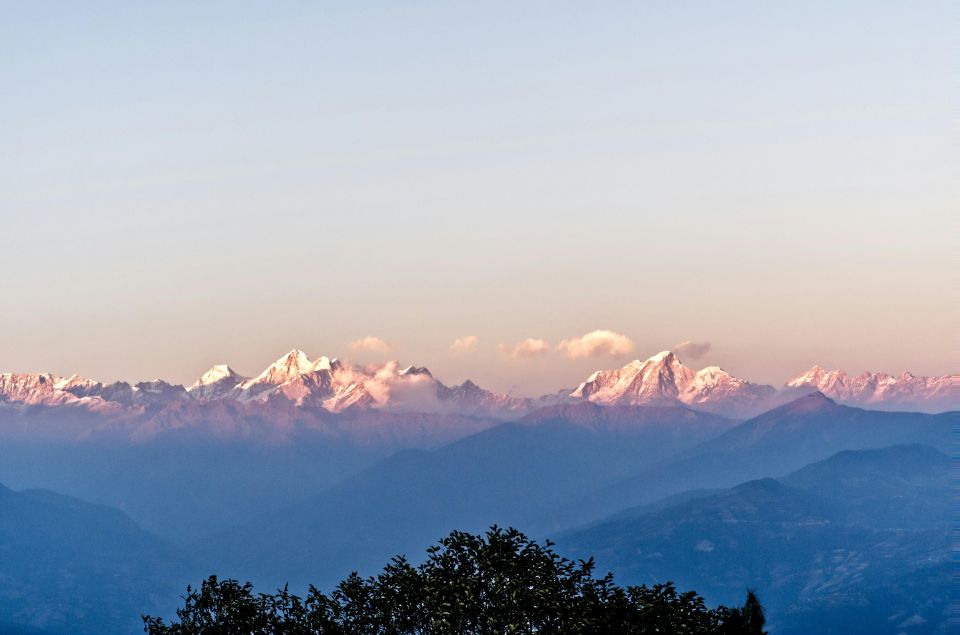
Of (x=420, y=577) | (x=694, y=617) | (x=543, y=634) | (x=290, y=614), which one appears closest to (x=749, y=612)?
(x=694, y=617)

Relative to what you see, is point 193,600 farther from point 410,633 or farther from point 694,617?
point 694,617

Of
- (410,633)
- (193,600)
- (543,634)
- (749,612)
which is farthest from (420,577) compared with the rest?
(749,612)

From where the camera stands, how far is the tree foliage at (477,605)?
Result: 11438 cm

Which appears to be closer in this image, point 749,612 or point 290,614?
point 749,612

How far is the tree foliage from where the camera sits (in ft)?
375

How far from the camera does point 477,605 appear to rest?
114 m

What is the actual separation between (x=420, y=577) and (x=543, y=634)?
42.1 ft

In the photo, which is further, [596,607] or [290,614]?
[290,614]

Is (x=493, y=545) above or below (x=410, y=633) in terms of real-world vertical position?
above

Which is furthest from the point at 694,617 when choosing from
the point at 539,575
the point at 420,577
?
the point at 420,577

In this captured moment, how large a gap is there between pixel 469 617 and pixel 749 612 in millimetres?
23054

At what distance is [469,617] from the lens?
376ft

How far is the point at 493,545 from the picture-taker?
395 ft

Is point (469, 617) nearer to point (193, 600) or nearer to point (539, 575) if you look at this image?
point (539, 575)
